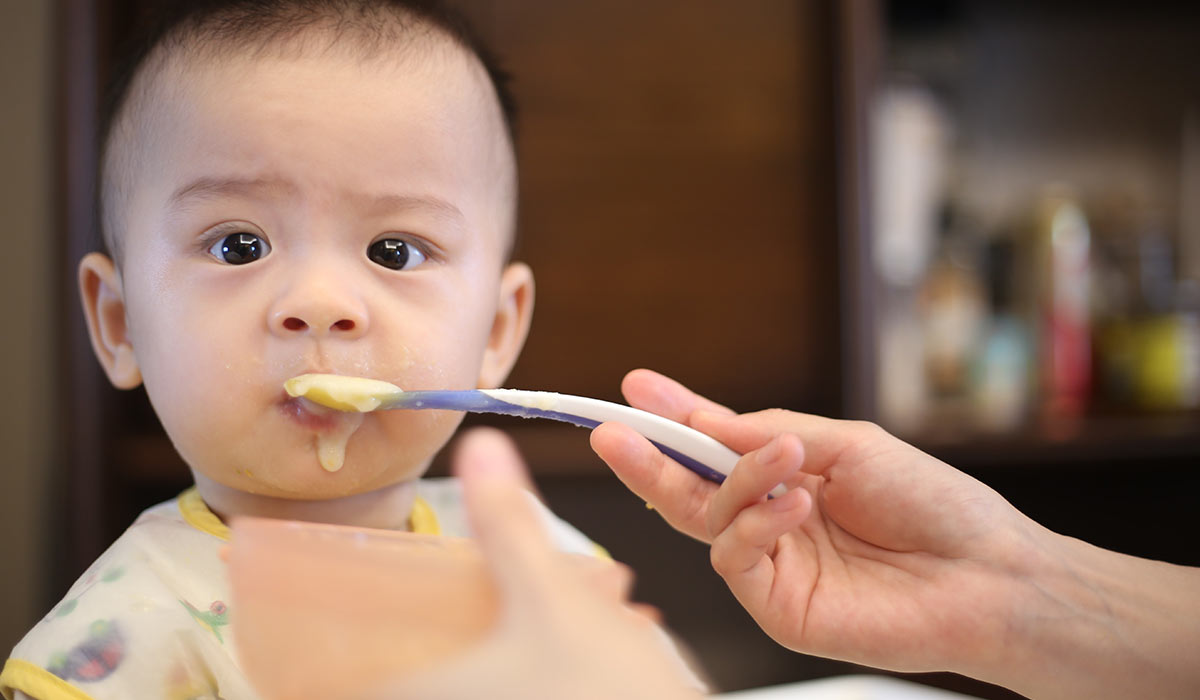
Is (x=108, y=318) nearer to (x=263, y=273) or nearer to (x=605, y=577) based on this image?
(x=263, y=273)

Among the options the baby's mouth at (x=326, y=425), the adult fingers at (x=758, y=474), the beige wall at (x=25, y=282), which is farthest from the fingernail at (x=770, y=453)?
the beige wall at (x=25, y=282)

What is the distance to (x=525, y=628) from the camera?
12.1 inches

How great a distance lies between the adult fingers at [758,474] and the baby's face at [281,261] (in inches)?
6.2

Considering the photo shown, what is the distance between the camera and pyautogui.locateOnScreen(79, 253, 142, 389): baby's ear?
0.52m

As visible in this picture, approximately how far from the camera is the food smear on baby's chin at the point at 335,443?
45cm

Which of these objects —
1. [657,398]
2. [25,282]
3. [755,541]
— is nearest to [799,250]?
[657,398]

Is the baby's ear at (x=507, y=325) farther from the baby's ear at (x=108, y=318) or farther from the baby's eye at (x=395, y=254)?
the baby's ear at (x=108, y=318)

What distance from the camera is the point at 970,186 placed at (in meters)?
1.53

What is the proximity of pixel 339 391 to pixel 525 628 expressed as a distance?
0.18 metres

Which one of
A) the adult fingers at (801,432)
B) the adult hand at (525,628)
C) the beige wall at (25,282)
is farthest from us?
the beige wall at (25,282)

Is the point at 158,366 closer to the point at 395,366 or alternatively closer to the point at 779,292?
the point at 395,366

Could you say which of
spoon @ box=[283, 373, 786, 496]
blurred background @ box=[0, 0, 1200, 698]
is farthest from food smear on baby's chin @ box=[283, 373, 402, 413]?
blurred background @ box=[0, 0, 1200, 698]

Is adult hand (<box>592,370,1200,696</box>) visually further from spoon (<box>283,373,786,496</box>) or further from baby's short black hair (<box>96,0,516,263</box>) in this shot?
baby's short black hair (<box>96,0,516,263</box>)

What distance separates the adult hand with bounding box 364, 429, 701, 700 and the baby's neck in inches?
7.7
